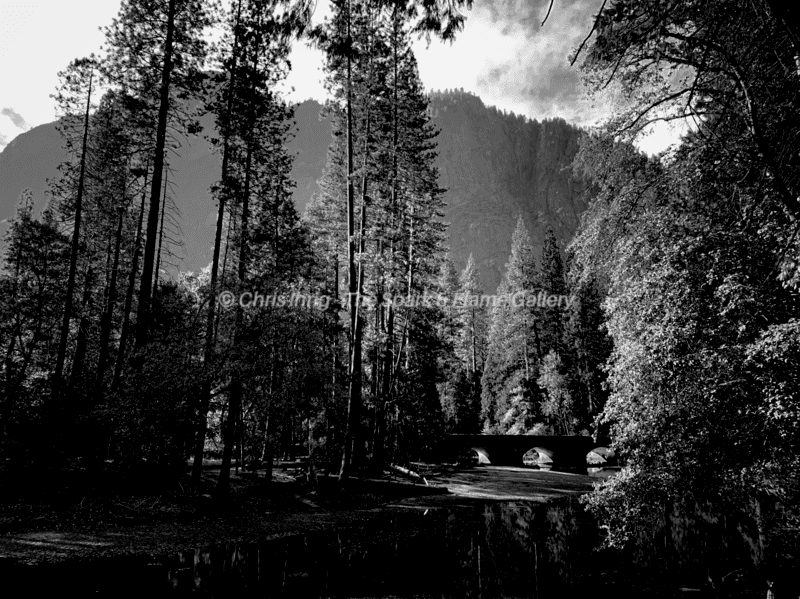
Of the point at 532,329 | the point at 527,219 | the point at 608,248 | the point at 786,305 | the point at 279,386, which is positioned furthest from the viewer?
the point at 527,219

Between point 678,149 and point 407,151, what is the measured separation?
16.5 m

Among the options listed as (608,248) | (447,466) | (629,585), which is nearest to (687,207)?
(608,248)

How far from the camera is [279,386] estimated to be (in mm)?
14852

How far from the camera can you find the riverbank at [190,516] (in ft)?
31.2

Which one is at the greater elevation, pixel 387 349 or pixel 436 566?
pixel 387 349

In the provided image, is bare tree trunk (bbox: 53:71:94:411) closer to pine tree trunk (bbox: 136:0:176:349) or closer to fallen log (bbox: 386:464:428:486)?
pine tree trunk (bbox: 136:0:176:349)

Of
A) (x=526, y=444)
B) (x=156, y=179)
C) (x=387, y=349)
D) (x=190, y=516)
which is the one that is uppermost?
(x=156, y=179)

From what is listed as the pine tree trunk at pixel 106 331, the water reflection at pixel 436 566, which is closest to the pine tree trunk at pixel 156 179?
the water reflection at pixel 436 566

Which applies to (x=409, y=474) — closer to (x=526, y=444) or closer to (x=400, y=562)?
(x=400, y=562)

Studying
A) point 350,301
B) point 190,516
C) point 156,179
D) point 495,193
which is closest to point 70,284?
point 156,179

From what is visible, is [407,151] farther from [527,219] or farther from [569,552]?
[527,219]

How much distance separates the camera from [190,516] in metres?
Answer: 12.4

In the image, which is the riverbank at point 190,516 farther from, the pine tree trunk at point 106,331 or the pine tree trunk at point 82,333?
the pine tree trunk at point 82,333

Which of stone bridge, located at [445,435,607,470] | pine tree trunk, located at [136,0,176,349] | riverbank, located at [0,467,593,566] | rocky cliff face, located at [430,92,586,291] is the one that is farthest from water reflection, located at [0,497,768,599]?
rocky cliff face, located at [430,92,586,291]
